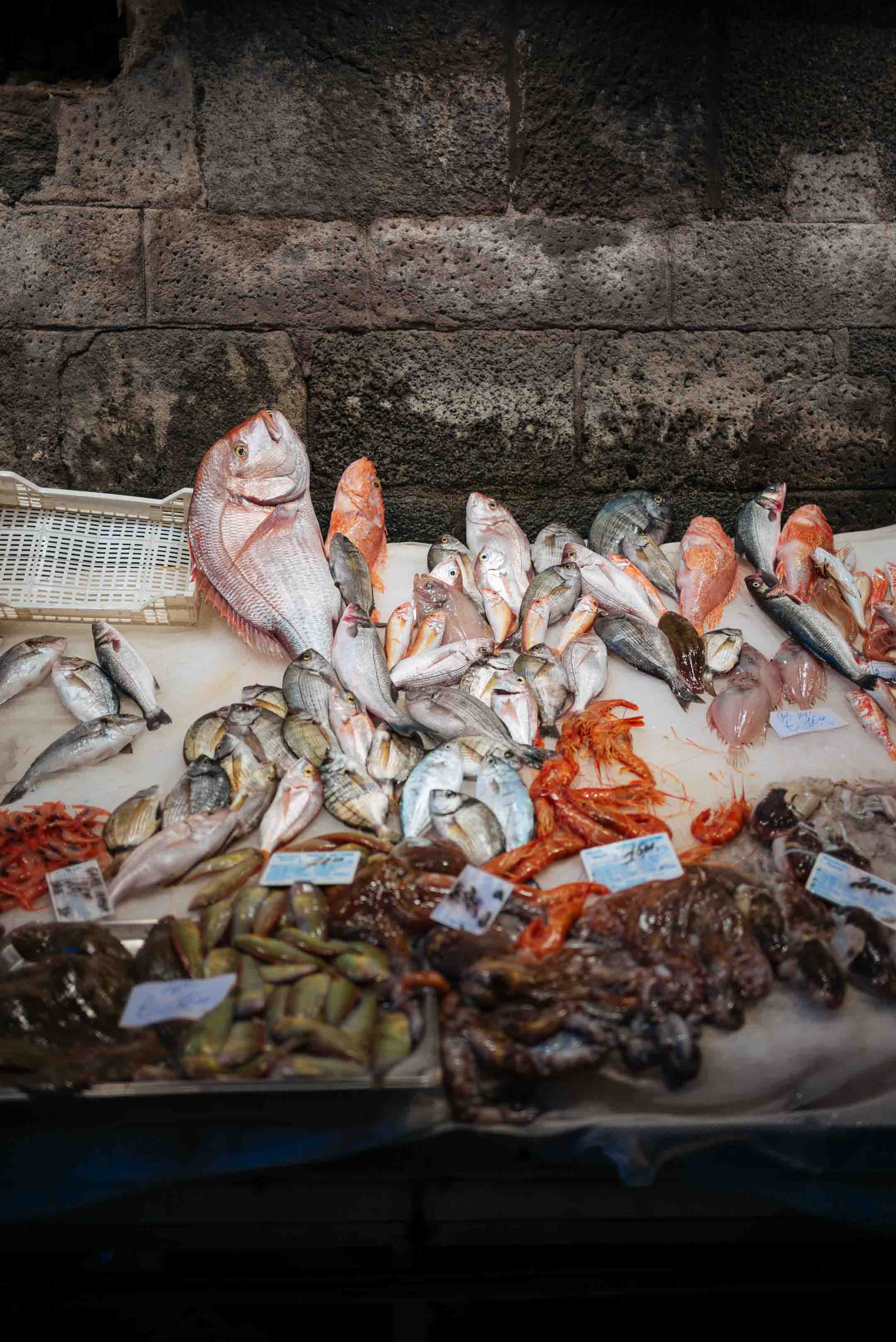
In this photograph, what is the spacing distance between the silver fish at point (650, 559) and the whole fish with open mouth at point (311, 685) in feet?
4.60

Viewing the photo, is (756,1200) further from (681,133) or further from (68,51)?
(68,51)

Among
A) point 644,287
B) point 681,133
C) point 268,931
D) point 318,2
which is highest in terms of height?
point 318,2

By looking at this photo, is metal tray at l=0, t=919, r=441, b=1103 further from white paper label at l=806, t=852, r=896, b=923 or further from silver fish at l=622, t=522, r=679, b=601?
silver fish at l=622, t=522, r=679, b=601

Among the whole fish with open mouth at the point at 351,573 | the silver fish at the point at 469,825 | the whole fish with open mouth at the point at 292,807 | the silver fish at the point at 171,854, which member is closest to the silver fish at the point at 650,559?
the whole fish with open mouth at the point at 351,573

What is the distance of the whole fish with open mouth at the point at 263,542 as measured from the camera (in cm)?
315

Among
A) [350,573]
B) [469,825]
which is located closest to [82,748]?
[350,573]

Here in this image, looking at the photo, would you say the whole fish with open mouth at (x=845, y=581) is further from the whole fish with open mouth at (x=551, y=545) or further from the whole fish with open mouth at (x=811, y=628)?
the whole fish with open mouth at (x=551, y=545)

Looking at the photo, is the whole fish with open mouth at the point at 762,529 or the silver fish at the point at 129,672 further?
the whole fish with open mouth at the point at 762,529

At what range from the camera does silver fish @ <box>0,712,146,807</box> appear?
2.61m

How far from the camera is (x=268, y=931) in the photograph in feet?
6.35

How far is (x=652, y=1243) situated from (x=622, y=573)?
2327 millimetres

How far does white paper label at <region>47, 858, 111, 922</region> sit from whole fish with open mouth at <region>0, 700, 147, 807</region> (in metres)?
0.52

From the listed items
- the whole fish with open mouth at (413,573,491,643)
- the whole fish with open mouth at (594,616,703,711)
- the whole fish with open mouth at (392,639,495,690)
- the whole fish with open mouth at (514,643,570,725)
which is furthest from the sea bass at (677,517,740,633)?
the whole fish with open mouth at (392,639,495,690)

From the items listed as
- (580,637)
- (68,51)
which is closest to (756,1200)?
(580,637)
